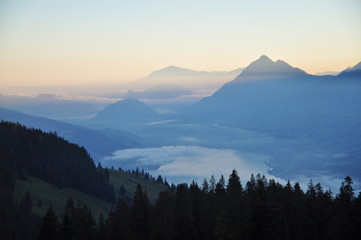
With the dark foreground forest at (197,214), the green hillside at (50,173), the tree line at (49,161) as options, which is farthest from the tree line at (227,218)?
the tree line at (49,161)

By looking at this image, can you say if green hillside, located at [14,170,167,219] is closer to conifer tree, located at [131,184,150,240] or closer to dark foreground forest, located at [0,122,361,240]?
dark foreground forest, located at [0,122,361,240]

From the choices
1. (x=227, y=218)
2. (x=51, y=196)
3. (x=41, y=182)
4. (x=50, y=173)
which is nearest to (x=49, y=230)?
(x=227, y=218)

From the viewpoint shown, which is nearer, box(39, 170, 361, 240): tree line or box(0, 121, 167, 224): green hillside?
box(39, 170, 361, 240): tree line

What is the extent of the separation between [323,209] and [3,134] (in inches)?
4369

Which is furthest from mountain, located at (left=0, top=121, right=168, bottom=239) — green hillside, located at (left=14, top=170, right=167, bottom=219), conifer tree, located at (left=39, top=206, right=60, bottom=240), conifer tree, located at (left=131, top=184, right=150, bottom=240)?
conifer tree, located at (left=39, top=206, right=60, bottom=240)

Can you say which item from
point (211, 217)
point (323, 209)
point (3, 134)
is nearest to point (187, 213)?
point (211, 217)

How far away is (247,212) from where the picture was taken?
45.6 m

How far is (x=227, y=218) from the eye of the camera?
153 ft

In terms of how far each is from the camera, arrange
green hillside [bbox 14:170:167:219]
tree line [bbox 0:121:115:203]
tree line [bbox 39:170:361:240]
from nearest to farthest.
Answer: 1. tree line [bbox 39:170:361:240]
2. green hillside [bbox 14:170:167:219]
3. tree line [bbox 0:121:115:203]

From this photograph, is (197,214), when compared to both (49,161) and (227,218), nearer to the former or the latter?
(227,218)

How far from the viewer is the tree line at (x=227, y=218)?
45125mm

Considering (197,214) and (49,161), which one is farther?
(49,161)

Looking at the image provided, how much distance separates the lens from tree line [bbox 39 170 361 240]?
45.1 m

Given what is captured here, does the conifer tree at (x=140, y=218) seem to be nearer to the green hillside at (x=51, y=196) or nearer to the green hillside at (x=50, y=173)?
the green hillside at (x=51, y=196)
